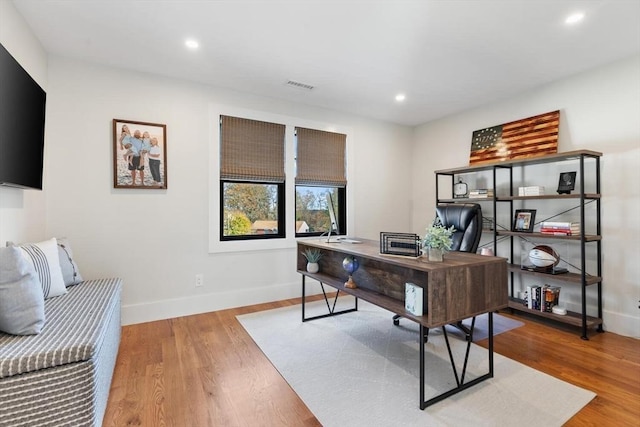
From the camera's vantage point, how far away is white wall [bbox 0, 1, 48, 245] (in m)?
1.98

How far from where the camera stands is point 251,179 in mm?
3656

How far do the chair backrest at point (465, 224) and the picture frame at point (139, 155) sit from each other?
282cm

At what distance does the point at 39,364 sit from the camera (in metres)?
1.28

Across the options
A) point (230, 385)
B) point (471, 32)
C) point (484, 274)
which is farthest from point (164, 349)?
point (471, 32)

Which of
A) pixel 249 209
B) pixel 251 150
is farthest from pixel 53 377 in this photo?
pixel 251 150

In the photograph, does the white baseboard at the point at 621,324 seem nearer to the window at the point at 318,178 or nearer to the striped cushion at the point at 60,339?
the window at the point at 318,178

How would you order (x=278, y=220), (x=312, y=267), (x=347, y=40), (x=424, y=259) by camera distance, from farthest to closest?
(x=278, y=220), (x=312, y=267), (x=347, y=40), (x=424, y=259)

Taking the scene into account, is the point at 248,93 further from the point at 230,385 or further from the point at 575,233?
the point at 575,233

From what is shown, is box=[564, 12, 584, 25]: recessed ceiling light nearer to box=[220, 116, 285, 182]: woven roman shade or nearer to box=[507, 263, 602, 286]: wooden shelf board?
box=[507, 263, 602, 286]: wooden shelf board

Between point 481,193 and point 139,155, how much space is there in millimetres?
3850

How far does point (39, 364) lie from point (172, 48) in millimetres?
2448

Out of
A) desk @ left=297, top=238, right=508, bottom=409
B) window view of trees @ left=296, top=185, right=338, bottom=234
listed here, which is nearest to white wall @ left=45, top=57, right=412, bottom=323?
window view of trees @ left=296, top=185, right=338, bottom=234

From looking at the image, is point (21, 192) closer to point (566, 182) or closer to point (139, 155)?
point (139, 155)

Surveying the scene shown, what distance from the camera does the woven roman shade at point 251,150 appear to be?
3496 mm
